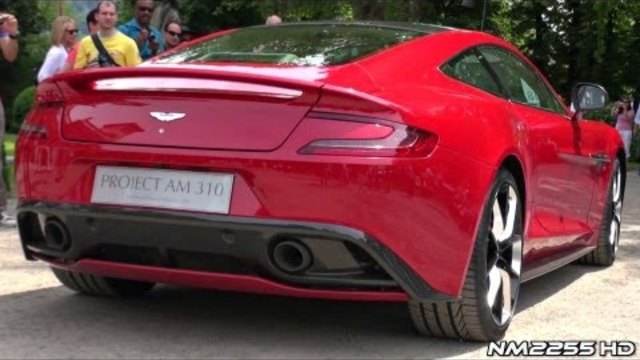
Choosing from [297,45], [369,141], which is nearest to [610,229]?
[297,45]

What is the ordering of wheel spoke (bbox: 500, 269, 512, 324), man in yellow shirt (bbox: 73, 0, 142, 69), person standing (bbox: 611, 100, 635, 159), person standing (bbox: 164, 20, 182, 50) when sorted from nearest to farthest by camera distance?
wheel spoke (bbox: 500, 269, 512, 324), man in yellow shirt (bbox: 73, 0, 142, 69), person standing (bbox: 164, 20, 182, 50), person standing (bbox: 611, 100, 635, 159)

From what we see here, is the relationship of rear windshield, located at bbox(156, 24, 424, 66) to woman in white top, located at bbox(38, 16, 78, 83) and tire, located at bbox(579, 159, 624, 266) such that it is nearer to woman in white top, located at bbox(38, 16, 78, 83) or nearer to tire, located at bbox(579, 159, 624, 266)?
tire, located at bbox(579, 159, 624, 266)

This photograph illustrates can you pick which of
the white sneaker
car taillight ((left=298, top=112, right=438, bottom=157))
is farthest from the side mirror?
the white sneaker

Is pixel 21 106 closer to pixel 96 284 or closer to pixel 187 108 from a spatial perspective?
pixel 96 284

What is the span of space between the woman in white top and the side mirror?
15.2 ft

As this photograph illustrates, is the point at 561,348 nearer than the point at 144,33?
Yes

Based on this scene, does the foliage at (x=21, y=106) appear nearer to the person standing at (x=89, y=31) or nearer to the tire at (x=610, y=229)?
the person standing at (x=89, y=31)

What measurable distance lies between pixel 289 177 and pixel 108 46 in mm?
3919

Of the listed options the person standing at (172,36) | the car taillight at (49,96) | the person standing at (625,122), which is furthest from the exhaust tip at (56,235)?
the person standing at (625,122)

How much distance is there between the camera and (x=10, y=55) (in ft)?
24.0

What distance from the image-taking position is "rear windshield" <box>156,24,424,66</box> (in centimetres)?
379

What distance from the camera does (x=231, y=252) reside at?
10.9 ft

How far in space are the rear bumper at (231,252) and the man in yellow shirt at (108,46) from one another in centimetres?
327

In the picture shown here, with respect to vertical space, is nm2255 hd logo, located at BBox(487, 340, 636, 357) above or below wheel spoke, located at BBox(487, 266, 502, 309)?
below
